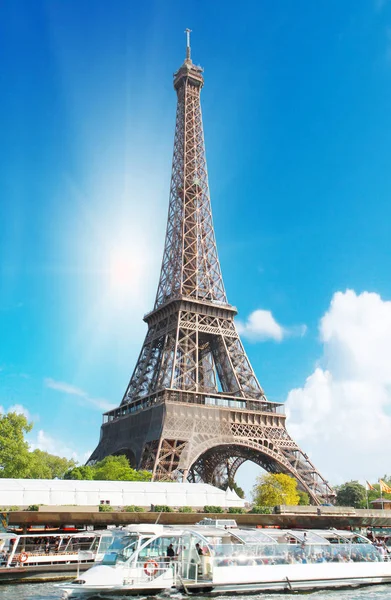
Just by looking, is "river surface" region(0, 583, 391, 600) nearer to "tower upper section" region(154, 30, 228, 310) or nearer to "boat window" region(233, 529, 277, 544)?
"boat window" region(233, 529, 277, 544)

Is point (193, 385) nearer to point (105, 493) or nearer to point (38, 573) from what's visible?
point (105, 493)

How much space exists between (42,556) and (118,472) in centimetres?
2159

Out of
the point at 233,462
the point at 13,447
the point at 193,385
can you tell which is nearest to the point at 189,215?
the point at 193,385

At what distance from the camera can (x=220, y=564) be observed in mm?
24125

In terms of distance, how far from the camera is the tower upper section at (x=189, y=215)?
74938 mm

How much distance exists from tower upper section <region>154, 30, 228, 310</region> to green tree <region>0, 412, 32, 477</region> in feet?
79.8

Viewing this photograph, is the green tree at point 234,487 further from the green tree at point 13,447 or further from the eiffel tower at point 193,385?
the green tree at point 13,447

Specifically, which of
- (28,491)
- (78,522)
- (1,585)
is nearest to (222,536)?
(1,585)

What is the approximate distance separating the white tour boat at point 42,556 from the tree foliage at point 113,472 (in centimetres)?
1646

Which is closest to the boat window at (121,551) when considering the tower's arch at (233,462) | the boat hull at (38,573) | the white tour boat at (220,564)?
the white tour boat at (220,564)

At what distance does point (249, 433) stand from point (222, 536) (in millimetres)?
36338

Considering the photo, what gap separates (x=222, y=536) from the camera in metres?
25.6

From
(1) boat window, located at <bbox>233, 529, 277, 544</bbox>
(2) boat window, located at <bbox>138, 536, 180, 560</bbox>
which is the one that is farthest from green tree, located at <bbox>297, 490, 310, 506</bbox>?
(2) boat window, located at <bbox>138, 536, 180, 560</bbox>

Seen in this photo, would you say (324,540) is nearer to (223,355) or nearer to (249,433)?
(249,433)
